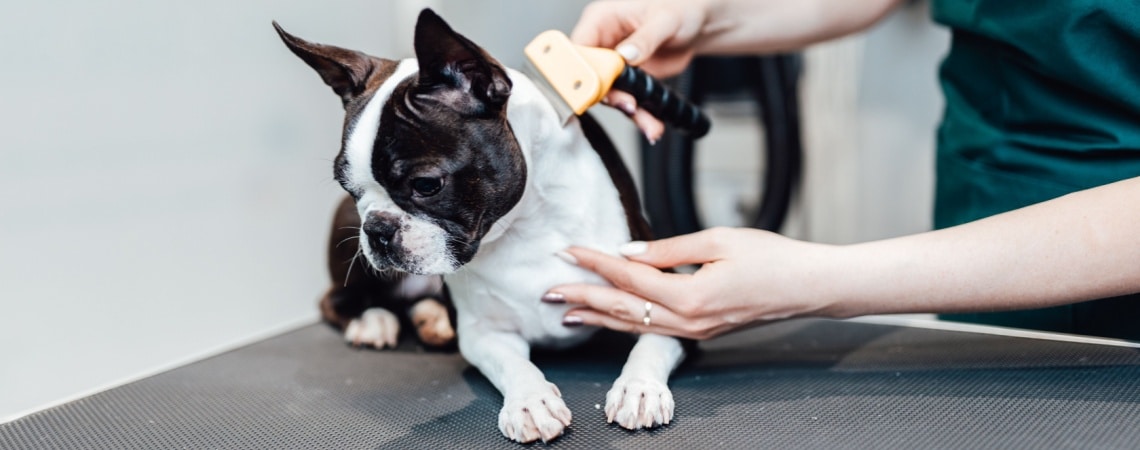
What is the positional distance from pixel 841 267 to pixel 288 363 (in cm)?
74

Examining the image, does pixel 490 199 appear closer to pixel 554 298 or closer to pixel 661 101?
pixel 554 298

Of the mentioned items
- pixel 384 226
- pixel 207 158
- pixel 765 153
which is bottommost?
pixel 765 153

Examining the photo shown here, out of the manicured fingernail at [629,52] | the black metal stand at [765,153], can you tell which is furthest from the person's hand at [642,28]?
the black metal stand at [765,153]

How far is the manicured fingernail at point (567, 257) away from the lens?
1118 mm

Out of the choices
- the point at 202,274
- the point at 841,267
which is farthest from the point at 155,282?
the point at 841,267

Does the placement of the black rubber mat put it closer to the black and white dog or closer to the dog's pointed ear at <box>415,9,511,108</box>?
the black and white dog

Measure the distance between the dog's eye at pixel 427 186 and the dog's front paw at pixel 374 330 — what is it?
45 centimetres

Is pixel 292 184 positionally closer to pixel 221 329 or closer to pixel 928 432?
pixel 221 329

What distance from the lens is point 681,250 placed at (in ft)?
3.51

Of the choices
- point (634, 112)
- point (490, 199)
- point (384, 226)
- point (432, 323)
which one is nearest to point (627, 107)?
point (634, 112)

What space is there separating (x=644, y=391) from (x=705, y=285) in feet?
0.46

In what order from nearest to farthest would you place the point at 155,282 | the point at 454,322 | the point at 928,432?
the point at 928,432
the point at 454,322
the point at 155,282

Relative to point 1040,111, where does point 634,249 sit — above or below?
below

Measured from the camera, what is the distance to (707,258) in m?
1.06
